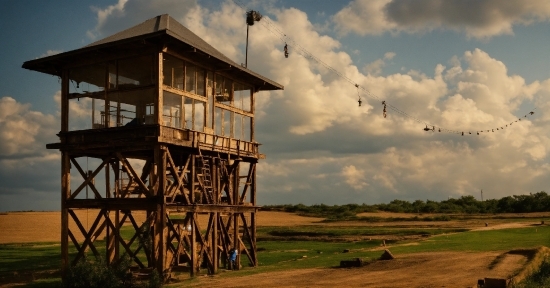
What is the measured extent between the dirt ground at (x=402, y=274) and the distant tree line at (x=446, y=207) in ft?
211

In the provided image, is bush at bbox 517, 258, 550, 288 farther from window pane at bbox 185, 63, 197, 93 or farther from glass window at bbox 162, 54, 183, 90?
glass window at bbox 162, 54, 183, 90

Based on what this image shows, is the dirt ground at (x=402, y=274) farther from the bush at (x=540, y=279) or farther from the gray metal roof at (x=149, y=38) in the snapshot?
the gray metal roof at (x=149, y=38)

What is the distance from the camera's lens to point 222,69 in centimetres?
3369

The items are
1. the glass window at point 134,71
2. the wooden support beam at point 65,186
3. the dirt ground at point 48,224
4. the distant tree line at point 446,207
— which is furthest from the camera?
the distant tree line at point 446,207

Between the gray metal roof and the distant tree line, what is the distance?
65021 millimetres

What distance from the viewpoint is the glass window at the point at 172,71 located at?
3025 centimetres

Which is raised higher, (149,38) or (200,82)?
(149,38)

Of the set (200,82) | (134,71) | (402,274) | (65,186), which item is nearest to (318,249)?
(200,82)

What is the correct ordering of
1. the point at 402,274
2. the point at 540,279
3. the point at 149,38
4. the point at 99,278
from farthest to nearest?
the point at 149,38 < the point at 402,274 < the point at 540,279 < the point at 99,278

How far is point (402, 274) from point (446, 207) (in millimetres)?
82292

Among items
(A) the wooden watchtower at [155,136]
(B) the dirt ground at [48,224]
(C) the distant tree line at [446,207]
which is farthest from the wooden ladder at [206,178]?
Result: (C) the distant tree line at [446,207]

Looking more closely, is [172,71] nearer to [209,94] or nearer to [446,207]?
[209,94]

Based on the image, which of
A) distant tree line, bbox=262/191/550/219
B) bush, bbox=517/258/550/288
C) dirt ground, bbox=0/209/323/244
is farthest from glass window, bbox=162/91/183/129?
distant tree line, bbox=262/191/550/219

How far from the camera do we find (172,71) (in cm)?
3072
